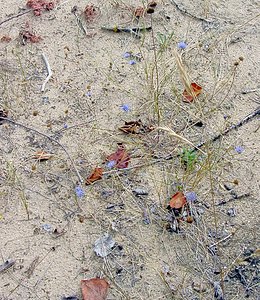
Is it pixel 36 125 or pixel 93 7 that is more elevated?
pixel 93 7

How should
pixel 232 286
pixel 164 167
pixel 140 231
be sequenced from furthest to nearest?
pixel 164 167 < pixel 140 231 < pixel 232 286

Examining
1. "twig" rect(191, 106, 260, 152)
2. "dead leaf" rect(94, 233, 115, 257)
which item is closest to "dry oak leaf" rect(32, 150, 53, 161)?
"dead leaf" rect(94, 233, 115, 257)

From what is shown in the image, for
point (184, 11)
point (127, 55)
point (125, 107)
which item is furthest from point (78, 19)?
point (125, 107)

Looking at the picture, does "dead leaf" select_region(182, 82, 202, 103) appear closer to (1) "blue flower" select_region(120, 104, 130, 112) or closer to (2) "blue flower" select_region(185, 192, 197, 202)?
(1) "blue flower" select_region(120, 104, 130, 112)

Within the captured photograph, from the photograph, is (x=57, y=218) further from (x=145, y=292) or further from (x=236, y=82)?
(x=236, y=82)

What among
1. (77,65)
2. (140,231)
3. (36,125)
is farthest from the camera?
(77,65)

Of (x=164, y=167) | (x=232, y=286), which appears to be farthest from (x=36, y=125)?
(x=232, y=286)
